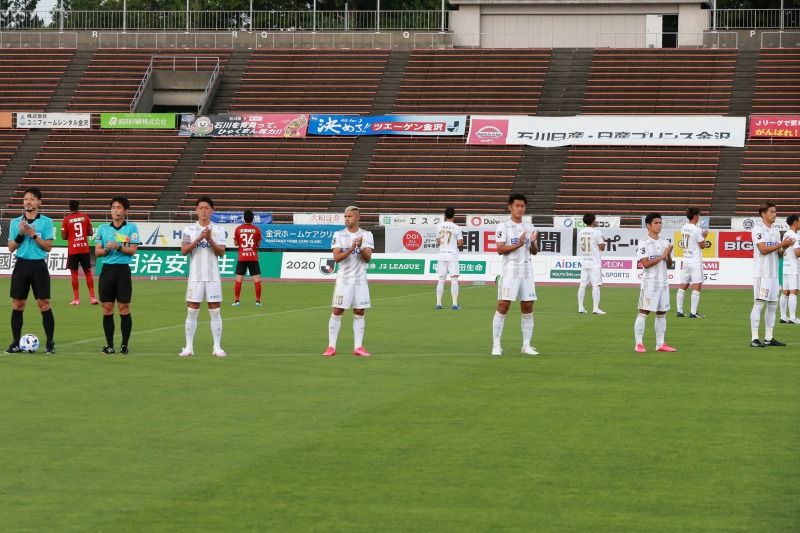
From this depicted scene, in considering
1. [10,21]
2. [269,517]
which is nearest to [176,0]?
[10,21]

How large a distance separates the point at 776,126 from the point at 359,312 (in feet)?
131

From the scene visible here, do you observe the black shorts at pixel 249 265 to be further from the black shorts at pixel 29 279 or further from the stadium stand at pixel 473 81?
the stadium stand at pixel 473 81

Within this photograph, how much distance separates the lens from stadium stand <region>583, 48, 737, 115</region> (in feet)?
182

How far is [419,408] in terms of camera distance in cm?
1273

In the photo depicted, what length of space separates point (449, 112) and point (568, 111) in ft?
18.4

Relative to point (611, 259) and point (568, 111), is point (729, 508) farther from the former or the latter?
point (568, 111)

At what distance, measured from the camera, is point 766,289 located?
749 inches

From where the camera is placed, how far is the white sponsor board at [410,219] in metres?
46.7

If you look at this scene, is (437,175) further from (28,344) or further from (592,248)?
(28,344)

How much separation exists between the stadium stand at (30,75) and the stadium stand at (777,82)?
114ft

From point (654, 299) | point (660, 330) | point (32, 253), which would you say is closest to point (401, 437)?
point (654, 299)

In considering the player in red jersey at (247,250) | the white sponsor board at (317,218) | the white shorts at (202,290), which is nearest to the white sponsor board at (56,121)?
the white sponsor board at (317,218)

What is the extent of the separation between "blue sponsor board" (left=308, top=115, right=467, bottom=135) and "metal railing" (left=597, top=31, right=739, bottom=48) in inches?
421

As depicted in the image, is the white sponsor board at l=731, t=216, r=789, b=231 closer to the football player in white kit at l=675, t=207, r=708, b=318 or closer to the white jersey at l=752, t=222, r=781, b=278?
the football player in white kit at l=675, t=207, r=708, b=318
